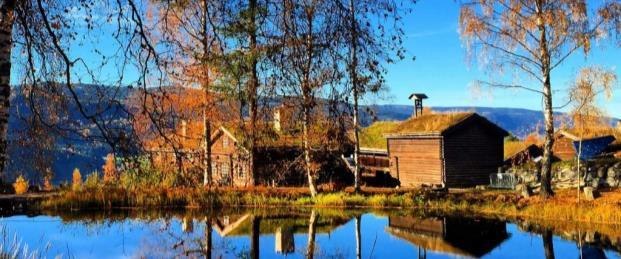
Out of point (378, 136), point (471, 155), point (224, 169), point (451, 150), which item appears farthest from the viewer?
point (378, 136)

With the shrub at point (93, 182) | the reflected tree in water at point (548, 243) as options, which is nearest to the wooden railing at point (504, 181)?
the reflected tree in water at point (548, 243)

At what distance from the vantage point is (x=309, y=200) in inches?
892

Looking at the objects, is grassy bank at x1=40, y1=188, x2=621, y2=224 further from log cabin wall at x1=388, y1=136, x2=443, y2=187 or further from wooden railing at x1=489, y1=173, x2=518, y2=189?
log cabin wall at x1=388, y1=136, x2=443, y2=187

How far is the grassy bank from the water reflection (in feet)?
2.95

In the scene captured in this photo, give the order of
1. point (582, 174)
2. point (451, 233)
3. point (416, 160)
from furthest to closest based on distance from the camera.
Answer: point (416, 160), point (582, 174), point (451, 233)

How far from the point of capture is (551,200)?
19.6 meters

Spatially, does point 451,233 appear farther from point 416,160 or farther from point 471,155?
point 416,160

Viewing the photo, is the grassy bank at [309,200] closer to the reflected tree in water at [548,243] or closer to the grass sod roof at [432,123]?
the reflected tree in water at [548,243]

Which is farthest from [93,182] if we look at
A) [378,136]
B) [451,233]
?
[378,136]

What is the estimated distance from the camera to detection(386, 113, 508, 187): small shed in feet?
103

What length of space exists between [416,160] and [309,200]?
12.4 m

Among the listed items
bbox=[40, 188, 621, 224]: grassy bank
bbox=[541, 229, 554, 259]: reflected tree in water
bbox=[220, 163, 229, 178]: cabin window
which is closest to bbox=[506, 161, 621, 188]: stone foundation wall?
bbox=[40, 188, 621, 224]: grassy bank

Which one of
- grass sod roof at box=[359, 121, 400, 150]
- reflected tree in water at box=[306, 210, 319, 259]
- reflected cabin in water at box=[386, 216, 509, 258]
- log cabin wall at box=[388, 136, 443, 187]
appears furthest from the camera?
grass sod roof at box=[359, 121, 400, 150]

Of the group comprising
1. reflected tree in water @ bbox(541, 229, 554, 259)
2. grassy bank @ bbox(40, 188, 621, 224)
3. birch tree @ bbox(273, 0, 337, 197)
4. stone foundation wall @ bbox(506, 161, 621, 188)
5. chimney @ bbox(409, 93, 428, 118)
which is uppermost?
chimney @ bbox(409, 93, 428, 118)
